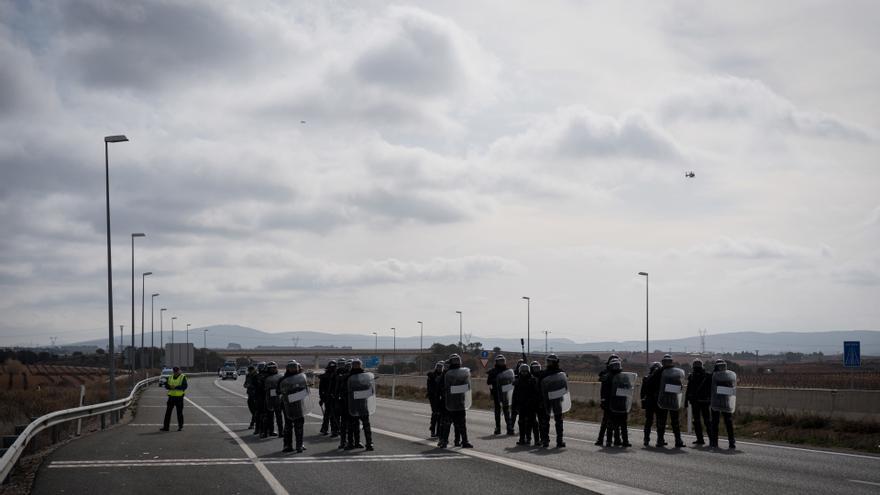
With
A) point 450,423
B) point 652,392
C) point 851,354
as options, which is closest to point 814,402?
point 851,354

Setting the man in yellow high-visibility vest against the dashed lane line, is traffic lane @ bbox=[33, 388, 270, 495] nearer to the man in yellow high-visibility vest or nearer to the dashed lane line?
the man in yellow high-visibility vest

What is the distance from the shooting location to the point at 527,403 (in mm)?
20188

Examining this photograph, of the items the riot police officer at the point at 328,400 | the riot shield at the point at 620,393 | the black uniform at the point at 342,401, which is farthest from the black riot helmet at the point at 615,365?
the riot police officer at the point at 328,400

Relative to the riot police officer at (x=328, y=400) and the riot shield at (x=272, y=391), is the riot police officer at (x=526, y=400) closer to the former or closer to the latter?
the riot police officer at (x=328, y=400)

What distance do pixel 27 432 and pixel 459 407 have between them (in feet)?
25.2

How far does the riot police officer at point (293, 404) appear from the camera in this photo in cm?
1847

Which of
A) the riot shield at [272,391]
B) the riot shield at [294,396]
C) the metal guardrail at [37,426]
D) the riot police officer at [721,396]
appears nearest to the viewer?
the metal guardrail at [37,426]

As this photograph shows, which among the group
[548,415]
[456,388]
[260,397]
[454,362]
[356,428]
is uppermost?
[454,362]

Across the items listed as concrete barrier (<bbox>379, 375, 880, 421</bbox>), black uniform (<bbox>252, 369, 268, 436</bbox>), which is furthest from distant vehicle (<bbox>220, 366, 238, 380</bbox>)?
concrete barrier (<bbox>379, 375, 880, 421</bbox>)

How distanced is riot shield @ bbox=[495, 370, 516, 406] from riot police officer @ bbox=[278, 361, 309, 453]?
567 centimetres

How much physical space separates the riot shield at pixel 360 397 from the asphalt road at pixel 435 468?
2.68 ft

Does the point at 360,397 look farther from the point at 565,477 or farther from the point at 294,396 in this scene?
the point at 565,477

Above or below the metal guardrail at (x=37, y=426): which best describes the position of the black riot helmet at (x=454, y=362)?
above

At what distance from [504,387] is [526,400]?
2798 mm
